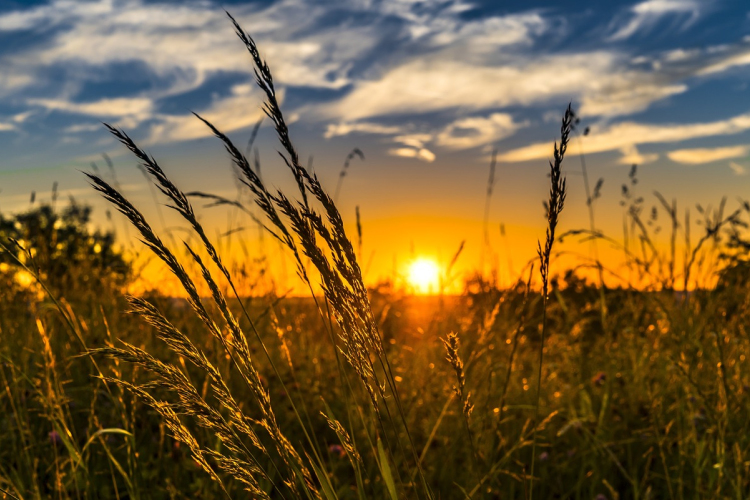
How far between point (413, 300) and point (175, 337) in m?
4.86

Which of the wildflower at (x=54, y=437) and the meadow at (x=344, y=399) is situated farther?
the wildflower at (x=54, y=437)

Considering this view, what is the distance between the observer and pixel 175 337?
1187 mm

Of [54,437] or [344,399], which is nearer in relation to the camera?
[54,437]

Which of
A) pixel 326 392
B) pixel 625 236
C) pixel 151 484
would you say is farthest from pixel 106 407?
pixel 625 236

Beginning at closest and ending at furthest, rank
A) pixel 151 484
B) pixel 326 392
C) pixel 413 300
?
pixel 151 484
pixel 326 392
pixel 413 300

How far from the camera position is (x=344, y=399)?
315cm

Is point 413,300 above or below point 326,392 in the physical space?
above

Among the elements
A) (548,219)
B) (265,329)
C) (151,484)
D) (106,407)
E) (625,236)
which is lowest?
(151,484)

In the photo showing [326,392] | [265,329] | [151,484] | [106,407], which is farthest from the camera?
[265,329]

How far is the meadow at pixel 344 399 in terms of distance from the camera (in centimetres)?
117

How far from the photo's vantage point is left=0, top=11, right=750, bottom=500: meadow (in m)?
1.17

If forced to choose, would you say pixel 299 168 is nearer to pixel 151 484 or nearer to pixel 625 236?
pixel 151 484

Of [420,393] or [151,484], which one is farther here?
[420,393]

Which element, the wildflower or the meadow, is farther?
the wildflower
